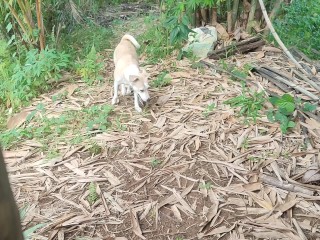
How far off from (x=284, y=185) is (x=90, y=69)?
10.7ft

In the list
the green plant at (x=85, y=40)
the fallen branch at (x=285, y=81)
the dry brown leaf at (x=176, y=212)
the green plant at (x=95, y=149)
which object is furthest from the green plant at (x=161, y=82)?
the dry brown leaf at (x=176, y=212)

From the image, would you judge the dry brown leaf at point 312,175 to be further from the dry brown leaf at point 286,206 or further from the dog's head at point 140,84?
the dog's head at point 140,84

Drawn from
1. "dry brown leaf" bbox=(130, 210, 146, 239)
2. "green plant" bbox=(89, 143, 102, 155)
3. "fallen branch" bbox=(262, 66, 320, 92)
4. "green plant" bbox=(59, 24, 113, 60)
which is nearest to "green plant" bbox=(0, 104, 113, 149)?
"green plant" bbox=(89, 143, 102, 155)

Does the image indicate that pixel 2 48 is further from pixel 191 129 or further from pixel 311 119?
pixel 311 119

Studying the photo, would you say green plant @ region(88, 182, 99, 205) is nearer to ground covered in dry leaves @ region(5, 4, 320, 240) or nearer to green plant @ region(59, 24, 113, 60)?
ground covered in dry leaves @ region(5, 4, 320, 240)

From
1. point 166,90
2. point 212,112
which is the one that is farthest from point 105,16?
point 212,112

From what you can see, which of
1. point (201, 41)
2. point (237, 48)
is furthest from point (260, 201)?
point (201, 41)

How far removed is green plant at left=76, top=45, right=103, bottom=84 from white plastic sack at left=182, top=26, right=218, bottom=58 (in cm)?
134

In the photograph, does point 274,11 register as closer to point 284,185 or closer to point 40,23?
point 40,23

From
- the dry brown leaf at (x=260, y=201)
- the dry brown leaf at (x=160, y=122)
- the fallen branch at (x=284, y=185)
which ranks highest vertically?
the dry brown leaf at (x=160, y=122)

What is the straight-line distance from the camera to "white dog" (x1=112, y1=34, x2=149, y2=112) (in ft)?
14.1

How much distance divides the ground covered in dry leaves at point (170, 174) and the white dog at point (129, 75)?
21 centimetres

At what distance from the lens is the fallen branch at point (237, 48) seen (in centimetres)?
553

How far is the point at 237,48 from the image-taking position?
18.3 ft
